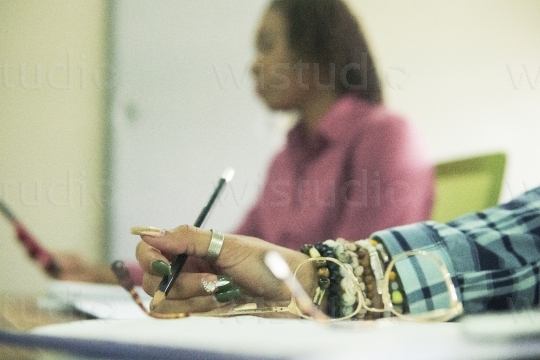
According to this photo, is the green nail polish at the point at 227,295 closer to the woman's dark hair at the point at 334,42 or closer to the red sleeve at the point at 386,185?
the red sleeve at the point at 386,185

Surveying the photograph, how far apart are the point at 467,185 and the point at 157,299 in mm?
312

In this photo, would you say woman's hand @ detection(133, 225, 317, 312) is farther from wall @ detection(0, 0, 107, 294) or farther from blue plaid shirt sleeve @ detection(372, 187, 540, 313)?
wall @ detection(0, 0, 107, 294)

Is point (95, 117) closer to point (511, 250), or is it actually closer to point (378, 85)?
point (378, 85)

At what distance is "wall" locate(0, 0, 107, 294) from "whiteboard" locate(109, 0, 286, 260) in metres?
0.02

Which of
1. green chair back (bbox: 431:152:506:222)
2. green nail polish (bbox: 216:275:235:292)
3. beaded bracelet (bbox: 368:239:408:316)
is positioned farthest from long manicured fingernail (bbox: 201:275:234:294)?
green chair back (bbox: 431:152:506:222)

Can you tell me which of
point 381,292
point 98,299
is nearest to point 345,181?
point 381,292

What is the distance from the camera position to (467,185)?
1.51 ft

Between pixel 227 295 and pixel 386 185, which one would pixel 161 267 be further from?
pixel 386 185

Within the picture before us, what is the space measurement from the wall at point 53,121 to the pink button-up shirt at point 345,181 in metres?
0.19

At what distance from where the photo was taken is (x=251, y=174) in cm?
50

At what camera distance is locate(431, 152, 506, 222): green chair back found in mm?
456

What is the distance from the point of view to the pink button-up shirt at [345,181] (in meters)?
0.45

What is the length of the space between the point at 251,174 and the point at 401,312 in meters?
0.22

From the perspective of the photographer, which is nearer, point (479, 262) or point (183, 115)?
point (479, 262)
